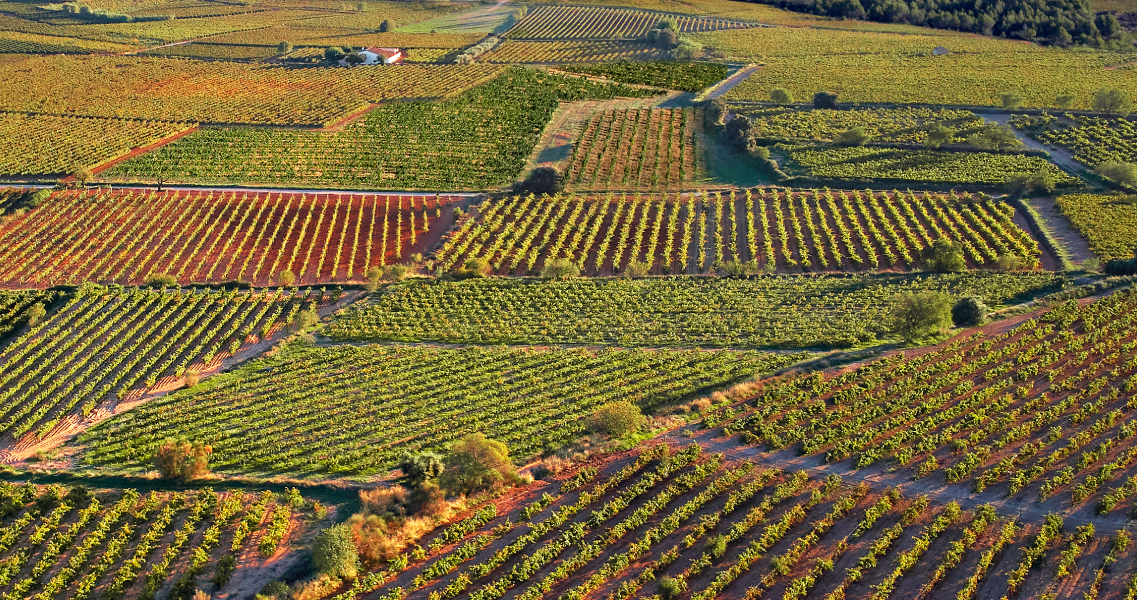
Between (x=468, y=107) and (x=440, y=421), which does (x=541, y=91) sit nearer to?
(x=468, y=107)

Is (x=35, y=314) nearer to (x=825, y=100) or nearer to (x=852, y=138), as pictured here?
(x=852, y=138)

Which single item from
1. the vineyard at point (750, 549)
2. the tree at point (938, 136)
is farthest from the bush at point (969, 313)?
the tree at point (938, 136)

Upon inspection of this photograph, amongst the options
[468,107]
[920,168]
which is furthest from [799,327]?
[468,107]

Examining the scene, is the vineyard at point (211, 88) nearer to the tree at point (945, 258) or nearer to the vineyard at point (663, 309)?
the vineyard at point (663, 309)

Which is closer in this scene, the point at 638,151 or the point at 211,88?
the point at 638,151

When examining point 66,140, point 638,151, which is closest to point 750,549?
point 638,151

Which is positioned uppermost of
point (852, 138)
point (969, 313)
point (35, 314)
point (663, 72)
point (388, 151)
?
point (663, 72)
